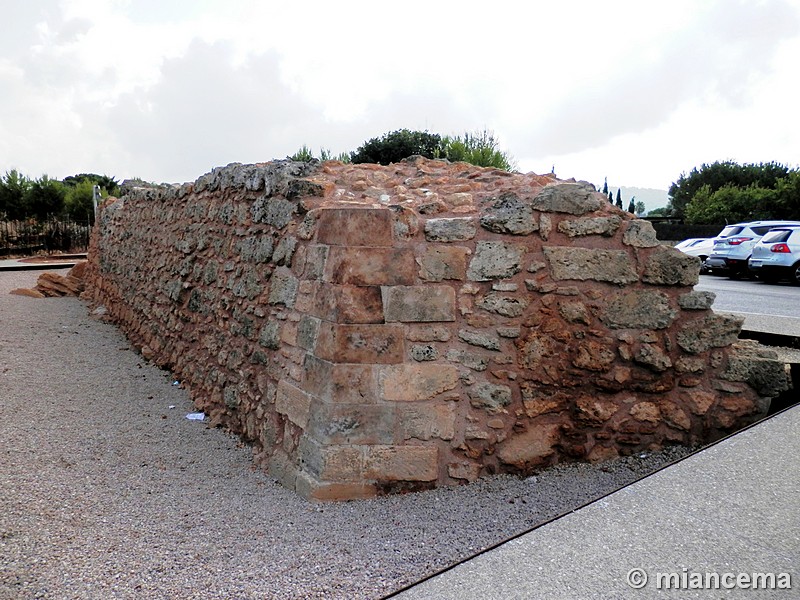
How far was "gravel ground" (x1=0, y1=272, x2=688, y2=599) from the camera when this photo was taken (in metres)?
2.92

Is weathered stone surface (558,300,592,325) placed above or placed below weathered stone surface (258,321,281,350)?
above

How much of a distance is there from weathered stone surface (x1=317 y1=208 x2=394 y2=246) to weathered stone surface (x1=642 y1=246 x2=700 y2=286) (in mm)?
1715

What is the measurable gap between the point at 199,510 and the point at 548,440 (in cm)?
218

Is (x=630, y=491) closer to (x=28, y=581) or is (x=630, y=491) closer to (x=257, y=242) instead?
(x=28, y=581)

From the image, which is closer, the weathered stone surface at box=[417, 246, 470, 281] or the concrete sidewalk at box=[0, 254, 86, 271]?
the weathered stone surface at box=[417, 246, 470, 281]

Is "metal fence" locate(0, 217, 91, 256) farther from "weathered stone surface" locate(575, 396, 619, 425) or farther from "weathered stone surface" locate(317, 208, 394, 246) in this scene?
"weathered stone surface" locate(575, 396, 619, 425)

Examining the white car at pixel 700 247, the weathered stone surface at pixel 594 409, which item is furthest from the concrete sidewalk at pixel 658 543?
the white car at pixel 700 247

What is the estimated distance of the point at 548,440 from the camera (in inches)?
161

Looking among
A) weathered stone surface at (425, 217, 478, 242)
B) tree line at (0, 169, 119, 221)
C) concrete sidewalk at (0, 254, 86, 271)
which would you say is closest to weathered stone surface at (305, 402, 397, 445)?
weathered stone surface at (425, 217, 478, 242)

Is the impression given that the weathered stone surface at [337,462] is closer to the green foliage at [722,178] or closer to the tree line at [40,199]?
the tree line at [40,199]

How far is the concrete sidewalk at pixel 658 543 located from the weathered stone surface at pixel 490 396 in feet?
3.09

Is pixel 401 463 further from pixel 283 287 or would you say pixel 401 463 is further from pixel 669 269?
pixel 669 269

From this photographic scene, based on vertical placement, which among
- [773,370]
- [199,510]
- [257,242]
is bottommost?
[199,510]

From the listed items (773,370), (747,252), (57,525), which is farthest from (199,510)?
(747,252)
